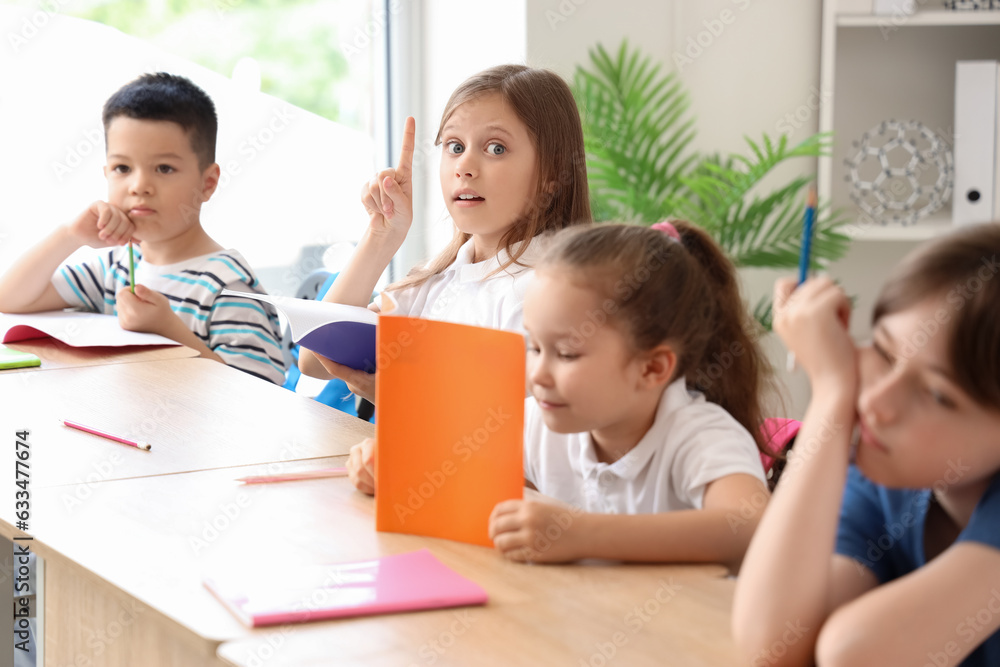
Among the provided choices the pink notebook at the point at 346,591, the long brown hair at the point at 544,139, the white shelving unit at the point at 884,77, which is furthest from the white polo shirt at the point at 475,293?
the white shelving unit at the point at 884,77

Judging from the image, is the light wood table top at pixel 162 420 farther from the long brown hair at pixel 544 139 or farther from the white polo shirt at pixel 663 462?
the long brown hair at pixel 544 139

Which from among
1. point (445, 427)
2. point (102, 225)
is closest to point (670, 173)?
point (102, 225)

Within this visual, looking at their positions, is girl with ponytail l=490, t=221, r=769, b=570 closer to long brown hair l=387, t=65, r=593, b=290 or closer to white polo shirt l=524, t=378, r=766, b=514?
white polo shirt l=524, t=378, r=766, b=514

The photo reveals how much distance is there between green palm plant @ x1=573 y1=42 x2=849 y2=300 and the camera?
2896 millimetres

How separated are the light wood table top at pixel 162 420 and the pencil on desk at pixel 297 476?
2.1 inches

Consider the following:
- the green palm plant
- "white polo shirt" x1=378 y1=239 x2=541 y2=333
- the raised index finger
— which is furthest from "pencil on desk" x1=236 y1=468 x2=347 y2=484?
the green palm plant

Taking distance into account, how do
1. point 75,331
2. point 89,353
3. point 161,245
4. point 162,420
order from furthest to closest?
point 161,245
point 75,331
point 89,353
point 162,420

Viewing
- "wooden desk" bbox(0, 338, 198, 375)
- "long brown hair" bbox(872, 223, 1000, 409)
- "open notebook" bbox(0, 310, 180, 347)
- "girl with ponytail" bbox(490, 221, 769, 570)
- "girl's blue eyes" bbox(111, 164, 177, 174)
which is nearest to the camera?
"long brown hair" bbox(872, 223, 1000, 409)

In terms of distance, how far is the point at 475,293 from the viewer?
1753mm

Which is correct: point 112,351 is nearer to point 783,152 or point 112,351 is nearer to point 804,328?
point 804,328

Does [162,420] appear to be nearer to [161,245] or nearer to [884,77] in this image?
[161,245]

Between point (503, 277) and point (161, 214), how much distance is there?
1.00 metres

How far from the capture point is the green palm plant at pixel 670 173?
9.50 ft

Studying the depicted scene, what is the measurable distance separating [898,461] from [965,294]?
134 millimetres
